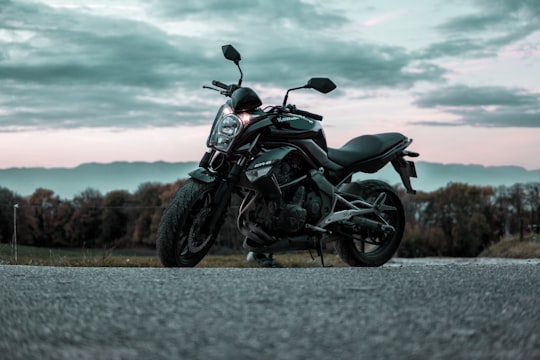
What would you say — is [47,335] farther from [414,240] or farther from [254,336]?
[414,240]

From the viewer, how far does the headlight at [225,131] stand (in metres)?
7.45

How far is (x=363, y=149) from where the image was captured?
8.75m

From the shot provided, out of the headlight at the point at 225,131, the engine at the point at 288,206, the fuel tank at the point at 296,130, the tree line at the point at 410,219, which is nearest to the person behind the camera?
the headlight at the point at 225,131

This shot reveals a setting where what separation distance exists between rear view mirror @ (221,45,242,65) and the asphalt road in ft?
9.86

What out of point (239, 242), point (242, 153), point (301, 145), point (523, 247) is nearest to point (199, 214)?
point (242, 153)

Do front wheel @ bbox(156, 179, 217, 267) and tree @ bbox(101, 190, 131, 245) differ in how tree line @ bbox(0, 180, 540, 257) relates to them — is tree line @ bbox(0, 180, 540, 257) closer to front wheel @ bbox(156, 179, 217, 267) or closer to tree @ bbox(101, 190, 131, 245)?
tree @ bbox(101, 190, 131, 245)

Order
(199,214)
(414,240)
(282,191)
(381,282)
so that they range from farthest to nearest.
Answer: (414,240), (282,191), (199,214), (381,282)

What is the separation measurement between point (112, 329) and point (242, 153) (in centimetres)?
409

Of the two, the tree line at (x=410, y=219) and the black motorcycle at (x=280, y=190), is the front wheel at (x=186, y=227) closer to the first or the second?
the black motorcycle at (x=280, y=190)

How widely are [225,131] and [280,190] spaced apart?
83cm

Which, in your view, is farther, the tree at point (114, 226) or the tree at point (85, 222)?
the tree at point (114, 226)

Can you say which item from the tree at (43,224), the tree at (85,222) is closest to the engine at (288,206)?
the tree at (43,224)

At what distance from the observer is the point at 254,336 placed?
134 inches

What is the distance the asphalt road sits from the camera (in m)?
3.21
